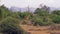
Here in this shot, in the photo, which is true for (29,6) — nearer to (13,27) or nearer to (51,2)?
(51,2)

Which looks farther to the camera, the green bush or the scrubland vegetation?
the scrubland vegetation

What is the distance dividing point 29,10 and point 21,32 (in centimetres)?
1095

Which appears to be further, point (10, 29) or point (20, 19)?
point (20, 19)

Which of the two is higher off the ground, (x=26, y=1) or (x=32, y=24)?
(x=26, y=1)

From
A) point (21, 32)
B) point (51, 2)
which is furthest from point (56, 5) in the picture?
point (21, 32)

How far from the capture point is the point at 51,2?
2409 centimetres

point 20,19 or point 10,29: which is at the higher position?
point 10,29

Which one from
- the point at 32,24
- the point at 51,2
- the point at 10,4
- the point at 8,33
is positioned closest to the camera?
the point at 8,33

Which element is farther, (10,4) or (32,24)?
(10,4)

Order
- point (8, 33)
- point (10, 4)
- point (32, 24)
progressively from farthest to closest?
point (10, 4), point (32, 24), point (8, 33)

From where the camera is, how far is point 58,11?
2462 centimetres

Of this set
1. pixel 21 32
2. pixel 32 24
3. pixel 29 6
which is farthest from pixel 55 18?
pixel 21 32

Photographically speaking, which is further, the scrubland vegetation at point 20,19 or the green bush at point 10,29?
the scrubland vegetation at point 20,19

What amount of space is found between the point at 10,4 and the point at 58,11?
18.7 feet
